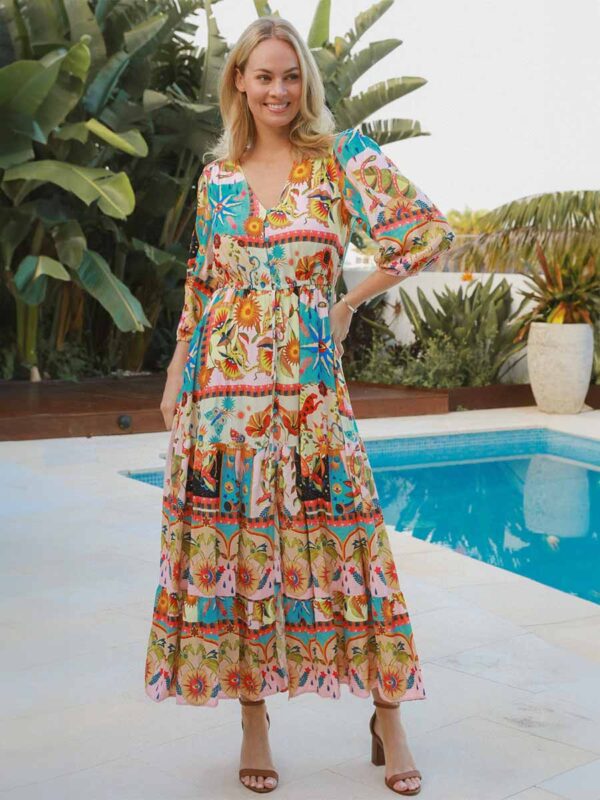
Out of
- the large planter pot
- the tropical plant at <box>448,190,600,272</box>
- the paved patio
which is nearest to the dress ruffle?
the paved patio

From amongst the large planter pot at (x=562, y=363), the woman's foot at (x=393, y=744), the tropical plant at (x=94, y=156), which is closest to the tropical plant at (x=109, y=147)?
the tropical plant at (x=94, y=156)

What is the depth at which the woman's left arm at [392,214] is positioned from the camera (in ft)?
7.96

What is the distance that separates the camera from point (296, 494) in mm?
2455

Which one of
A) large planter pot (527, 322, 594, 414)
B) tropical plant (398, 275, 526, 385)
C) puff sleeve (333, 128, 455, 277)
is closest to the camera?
puff sleeve (333, 128, 455, 277)

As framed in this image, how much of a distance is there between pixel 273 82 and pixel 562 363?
289 inches

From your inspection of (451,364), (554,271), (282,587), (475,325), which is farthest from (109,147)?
(282,587)

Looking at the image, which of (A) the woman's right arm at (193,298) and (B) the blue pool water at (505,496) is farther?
(B) the blue pool water at (505,496)

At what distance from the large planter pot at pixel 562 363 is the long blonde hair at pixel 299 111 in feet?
23.7

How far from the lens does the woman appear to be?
2.44 m

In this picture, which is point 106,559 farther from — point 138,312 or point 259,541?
point 138,312

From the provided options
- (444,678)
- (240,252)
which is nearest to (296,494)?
(240,252)

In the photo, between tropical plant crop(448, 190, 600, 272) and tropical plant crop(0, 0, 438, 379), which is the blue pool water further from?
tropical plant crop(448, 190, 600, 272)

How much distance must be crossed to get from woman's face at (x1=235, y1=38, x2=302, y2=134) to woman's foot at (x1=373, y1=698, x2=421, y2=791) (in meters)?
1.28

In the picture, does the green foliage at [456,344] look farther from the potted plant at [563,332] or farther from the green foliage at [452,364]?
the potted plant at [563,332]
